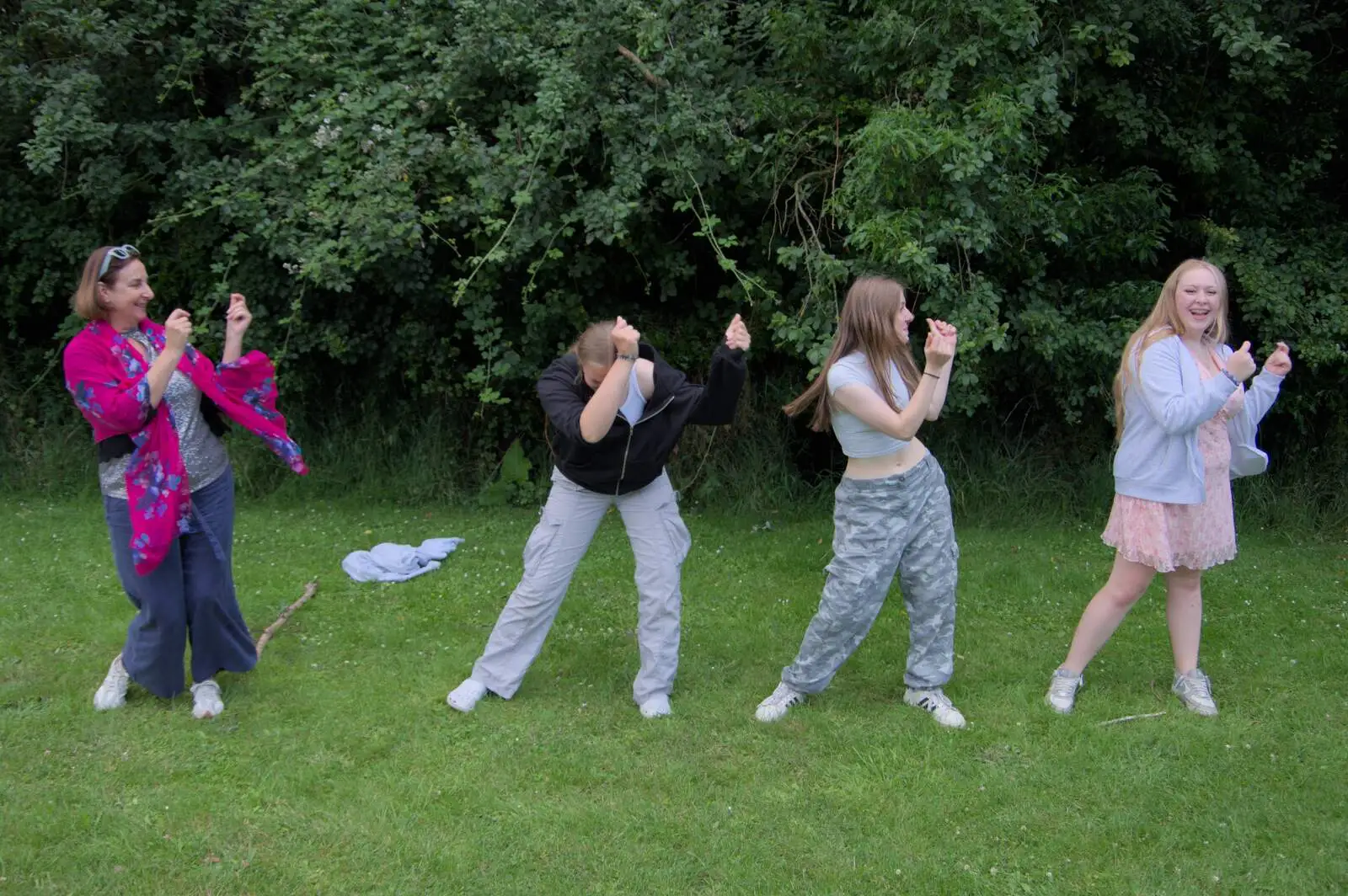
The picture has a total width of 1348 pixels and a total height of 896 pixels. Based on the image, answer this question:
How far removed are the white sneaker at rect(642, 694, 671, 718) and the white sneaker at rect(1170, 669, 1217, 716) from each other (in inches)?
83.7

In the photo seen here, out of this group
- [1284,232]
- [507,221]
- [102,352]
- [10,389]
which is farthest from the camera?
[10,389]

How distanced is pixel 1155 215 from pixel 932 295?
208cm

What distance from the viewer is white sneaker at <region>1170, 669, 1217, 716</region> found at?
4730 mm

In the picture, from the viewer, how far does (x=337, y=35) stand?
7539 millimetres

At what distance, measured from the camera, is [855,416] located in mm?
4449

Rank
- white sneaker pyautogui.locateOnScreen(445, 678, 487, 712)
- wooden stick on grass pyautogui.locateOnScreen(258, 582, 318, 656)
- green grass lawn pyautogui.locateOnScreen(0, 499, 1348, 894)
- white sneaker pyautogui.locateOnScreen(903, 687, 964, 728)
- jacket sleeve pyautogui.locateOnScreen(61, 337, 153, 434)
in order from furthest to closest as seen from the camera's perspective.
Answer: wooden stick on grass pyautogui.locateOnScreen(258, 582, 318, 656) < white sneaker pyautogui.locateOnScreen(445, 678, 487, 712) < white sneaker pyautogui.locateOnScreen(903, 687, 964, 728) < jacket sleeve pyautogui.locateOnScreen(61, 337, 153, 434) < green grass lawn pyautogui.locateOnScreen(0, 499, 1348, 894)

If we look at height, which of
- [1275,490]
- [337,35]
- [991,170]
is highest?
[337,35]

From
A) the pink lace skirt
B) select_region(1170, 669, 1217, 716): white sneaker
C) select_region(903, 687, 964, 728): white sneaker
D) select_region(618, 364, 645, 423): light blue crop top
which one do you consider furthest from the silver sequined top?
select_region(1170, 669, 1217, 716): white sneaker

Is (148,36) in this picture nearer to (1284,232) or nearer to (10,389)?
(10,389)

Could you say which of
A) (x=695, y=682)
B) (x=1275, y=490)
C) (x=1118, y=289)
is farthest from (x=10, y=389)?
(x=1275, y=490)

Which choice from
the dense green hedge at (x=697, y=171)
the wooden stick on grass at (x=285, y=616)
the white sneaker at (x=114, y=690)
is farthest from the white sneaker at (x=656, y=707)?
the dense green hedge at (x=697, y=171)

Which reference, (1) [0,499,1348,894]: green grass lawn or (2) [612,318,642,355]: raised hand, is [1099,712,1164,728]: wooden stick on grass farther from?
(2) [612,318,642,355]: raised hand

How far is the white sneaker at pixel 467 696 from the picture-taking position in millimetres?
4742

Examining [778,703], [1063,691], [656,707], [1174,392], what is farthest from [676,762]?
[1174,392]
